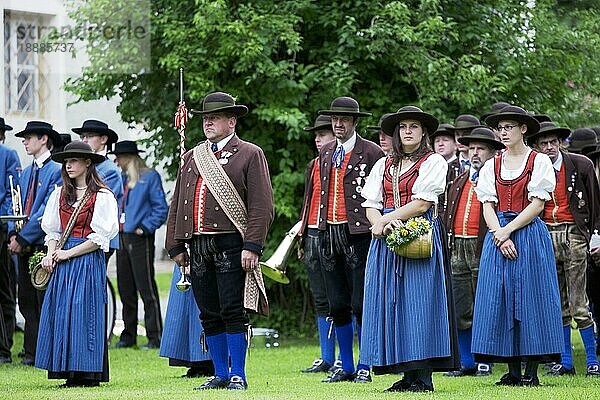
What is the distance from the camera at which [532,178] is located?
9.17 meters

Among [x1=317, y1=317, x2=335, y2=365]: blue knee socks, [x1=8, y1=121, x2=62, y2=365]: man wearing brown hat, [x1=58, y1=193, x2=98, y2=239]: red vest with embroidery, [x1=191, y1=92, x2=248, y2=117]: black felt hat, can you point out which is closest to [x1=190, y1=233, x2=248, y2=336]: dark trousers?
[x1=191, y1=92, x2=248, y2=117]: black felt hat

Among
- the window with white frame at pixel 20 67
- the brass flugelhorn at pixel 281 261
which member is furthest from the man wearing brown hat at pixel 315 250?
the window with white frame at pixel 20 67

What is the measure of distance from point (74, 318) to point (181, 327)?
3.92 feet

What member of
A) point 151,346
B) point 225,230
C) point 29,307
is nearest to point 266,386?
point 225,230

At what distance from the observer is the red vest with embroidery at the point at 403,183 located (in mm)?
8820

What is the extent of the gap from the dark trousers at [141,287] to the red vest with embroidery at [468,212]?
4519 millimetres

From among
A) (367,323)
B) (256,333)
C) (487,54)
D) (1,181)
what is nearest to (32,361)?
(1,181)

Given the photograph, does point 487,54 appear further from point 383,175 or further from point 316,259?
point 383,175

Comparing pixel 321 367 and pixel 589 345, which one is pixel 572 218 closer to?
pixel 589 345

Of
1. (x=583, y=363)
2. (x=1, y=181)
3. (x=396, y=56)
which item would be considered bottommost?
(x=583, y=363)

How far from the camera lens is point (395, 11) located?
45.7 ft

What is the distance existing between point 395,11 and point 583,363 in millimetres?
4430

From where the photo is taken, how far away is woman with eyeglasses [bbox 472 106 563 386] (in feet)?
30.1

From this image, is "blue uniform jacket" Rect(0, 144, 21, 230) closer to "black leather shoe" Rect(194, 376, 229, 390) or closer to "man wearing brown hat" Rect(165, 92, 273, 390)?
"man wearing brown hat" Rect(165, 92, 273, 390)
